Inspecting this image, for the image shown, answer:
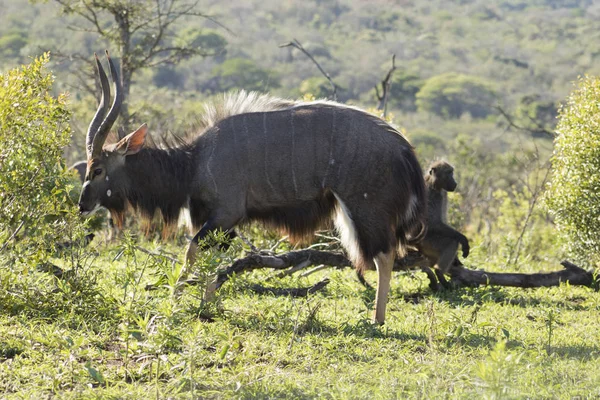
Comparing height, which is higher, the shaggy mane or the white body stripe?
the shaggy mane

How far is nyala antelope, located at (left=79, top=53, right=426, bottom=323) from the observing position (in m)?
5.72

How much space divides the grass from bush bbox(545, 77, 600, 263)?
1.25 metres

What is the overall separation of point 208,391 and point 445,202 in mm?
3873

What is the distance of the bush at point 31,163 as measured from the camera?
501 cm

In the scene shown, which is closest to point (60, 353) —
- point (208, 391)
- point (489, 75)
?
point (208, 391)

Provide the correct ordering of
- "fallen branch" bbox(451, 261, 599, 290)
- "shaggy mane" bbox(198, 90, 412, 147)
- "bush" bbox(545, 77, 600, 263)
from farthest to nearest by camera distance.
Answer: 1. "bush" bbox(545, 77, 600, 263)
2. "fallen branch" bbox(451, 261, 599, 290)
3. "shaggy mane" bbox(198, 90, 412, 147)

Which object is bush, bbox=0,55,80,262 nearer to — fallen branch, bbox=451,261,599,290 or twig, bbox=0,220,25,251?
twig, bbox=0,220,25,251

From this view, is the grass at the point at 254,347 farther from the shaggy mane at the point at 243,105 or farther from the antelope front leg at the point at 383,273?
the shaggy mane at the point at 243,105

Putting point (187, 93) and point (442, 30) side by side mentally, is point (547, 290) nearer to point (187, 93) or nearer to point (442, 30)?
point (187, 93)

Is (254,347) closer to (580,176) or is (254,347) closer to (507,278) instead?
(507,278)

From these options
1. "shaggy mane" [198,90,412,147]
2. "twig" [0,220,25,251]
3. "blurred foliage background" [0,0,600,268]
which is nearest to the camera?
"twig" [0,220,25,251]

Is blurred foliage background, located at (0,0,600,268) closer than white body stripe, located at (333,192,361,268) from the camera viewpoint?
No

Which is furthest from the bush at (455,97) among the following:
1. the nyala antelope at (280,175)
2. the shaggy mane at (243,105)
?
the nyala antelope at (280,175)

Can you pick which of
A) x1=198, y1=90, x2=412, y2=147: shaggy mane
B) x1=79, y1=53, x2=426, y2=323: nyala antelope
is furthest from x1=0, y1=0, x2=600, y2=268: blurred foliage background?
x1=198, y1=90, x2=412, y2=147: shaggy mane
